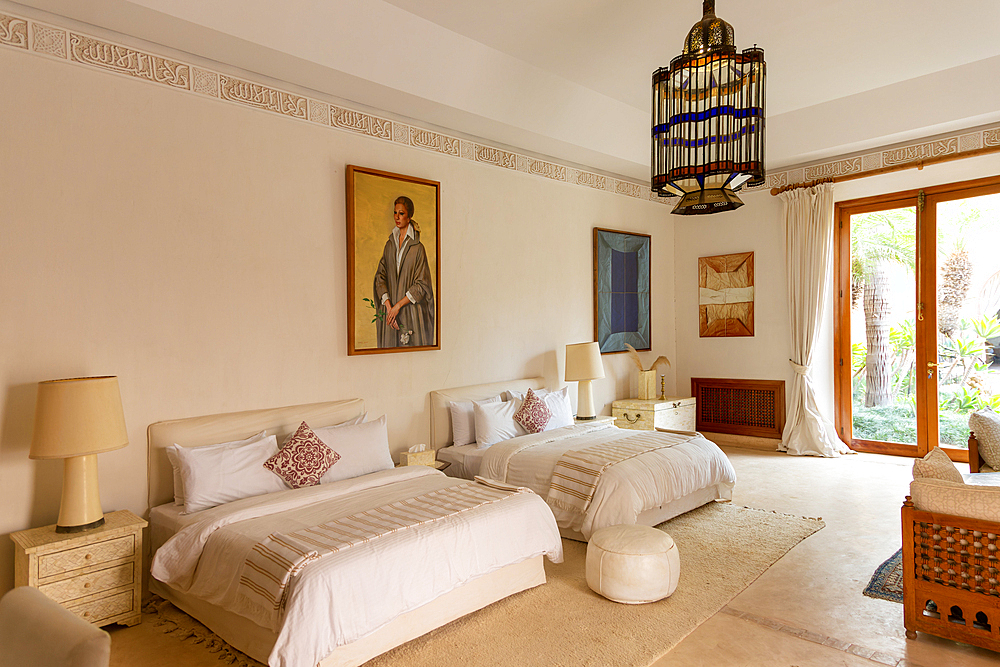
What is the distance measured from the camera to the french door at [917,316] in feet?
19.1

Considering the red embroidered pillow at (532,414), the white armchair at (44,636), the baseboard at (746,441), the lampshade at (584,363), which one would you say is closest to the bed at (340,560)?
the white armchair at (44,636)

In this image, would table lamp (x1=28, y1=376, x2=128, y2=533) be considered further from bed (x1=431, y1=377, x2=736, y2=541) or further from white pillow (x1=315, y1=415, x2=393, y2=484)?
bed (x1=431, y1=377, x2=736, y2=541)

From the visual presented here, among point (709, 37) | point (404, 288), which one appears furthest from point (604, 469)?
point (709, 37)

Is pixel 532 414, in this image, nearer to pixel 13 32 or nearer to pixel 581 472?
pixel 581 472

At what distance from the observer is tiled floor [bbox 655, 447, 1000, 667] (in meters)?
2.75

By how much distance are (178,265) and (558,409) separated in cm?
325

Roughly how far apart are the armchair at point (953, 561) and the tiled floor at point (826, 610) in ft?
0.41

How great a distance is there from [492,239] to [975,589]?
161 inches

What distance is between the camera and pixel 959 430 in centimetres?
599

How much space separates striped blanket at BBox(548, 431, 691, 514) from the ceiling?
2696 mm

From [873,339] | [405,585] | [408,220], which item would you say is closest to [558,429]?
[408,220]

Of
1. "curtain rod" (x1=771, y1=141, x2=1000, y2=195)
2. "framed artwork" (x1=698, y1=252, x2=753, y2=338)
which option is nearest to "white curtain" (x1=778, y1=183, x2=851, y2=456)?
"curtain rod" (x1=771, y1=141, x2=1000, y2=195)

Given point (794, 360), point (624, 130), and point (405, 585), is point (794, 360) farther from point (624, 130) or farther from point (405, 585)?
point (405, 585)

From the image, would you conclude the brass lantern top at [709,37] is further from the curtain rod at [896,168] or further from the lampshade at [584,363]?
the curtain rod at [896,168]
